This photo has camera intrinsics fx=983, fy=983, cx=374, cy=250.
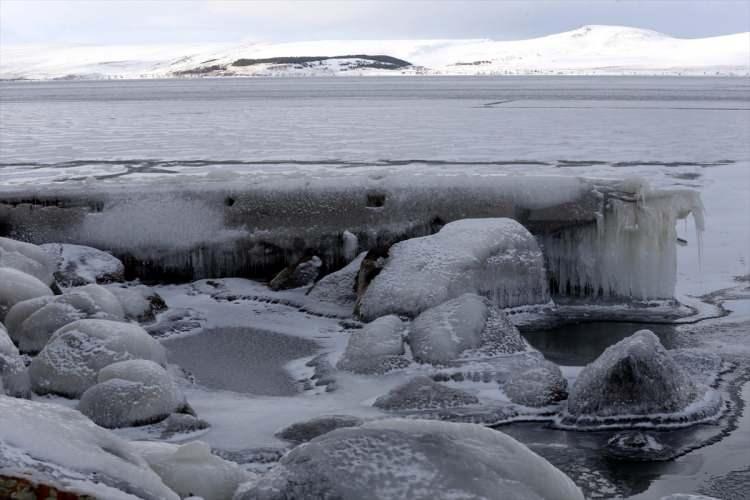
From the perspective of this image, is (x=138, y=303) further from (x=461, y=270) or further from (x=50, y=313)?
(x=461, y=270)

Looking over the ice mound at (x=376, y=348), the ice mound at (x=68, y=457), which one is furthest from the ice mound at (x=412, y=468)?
the ice mound at (x=376, y=348)

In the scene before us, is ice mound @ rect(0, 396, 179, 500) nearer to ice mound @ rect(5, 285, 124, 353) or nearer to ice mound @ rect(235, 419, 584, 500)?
ice mound @ rect(235, 419, 584, 500)

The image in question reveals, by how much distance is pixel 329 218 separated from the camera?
952 cm

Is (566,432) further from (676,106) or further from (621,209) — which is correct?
(676,106)

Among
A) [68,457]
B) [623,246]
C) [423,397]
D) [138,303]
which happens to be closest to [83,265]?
[138,303]

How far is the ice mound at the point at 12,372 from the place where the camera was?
18.4 ft

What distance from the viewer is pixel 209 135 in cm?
2189

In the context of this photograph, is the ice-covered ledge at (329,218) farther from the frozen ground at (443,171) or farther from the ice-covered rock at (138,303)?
the ice-covered rock at (138,303)

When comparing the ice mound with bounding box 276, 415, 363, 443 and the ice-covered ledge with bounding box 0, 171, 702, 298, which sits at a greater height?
the ice-covered ledge with bounding box 0, 171, 702, 298

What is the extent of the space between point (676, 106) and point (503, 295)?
1208 inches

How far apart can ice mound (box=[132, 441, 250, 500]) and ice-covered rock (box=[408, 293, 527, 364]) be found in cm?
274

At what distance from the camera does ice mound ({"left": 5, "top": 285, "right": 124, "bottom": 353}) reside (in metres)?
6.80

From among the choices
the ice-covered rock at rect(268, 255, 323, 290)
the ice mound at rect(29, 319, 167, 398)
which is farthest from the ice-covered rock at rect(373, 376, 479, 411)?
the ice-covered rock at rect(268, 255, 323, 290)

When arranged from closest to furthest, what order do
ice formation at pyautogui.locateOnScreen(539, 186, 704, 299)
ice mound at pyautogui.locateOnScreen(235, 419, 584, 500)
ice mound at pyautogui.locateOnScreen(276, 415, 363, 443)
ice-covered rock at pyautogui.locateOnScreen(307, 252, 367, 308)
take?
ice mound at pyautogui.locateOnScreen(235, 419, 584, 500)
ice mound at pyautogui.locateOnScreen(276, 415, 363, 443)
ice-covered rock at pyautogui.locateOnScreen(307, 252, 367, 308)
ice formation at pyautogui.locateOnScreen(539, 186, 704, 299)
